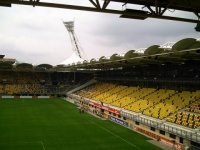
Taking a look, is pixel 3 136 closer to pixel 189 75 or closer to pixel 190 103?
pixel 190 103

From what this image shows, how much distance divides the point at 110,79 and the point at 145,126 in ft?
115

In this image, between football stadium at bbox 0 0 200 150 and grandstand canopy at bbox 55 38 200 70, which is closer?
grandstand canopy at bbox 55 38 200 70

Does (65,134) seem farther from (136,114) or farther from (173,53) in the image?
(173,53)

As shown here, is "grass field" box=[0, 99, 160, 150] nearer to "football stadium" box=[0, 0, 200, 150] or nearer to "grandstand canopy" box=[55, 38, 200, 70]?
"football stadium" box=[0, 0, 200, 150]

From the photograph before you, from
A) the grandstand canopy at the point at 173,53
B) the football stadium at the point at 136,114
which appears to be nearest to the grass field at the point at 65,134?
the football stadium at the point at 136,114

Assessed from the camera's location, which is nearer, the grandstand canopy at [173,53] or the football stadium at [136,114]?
the grandstand canopy at [173,53]

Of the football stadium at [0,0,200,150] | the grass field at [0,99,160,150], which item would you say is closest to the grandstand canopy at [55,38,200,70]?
the football stadium at [0,0,200,150]

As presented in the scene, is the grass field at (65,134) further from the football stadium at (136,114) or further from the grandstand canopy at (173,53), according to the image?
the grandstand canopy at (173,53)

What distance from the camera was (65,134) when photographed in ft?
100

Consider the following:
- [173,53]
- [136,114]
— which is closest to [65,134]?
[136,114]

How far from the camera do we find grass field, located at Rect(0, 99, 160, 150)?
25683mm

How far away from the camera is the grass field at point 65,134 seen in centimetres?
2568

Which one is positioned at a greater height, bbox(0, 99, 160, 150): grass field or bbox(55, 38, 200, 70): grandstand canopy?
bbox(55, 38, 200, 70): grandstand canopy

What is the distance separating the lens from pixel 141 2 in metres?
11.2
